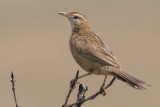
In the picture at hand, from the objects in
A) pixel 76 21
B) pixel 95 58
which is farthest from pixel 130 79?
pixel 76 21

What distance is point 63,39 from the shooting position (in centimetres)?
2431

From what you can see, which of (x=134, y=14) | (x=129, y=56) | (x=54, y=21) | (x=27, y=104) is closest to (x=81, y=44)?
(x=27, y=104)

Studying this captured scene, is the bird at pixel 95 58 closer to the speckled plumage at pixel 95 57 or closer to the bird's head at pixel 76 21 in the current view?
the speckled plumage at pixel 95 57

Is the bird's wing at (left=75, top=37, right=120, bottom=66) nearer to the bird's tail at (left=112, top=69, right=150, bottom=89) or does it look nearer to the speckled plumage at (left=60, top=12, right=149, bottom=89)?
the speckled plumage at (left=60, top=12, right=149, bottom=89)

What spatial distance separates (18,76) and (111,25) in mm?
8425

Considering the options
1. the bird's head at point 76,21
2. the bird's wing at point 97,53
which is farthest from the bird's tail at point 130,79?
the bird's head at point 76,21

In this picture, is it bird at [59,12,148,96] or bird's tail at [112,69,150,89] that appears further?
bird at [59,12,148,96]

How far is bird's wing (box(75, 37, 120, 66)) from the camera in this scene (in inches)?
312

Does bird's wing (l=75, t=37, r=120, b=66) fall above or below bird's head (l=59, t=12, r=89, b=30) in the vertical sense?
below

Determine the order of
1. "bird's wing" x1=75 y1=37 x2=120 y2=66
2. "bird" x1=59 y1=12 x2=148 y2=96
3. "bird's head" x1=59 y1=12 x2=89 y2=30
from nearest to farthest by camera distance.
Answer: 1. "bird" x1=59 y1=12 x2=148 y2=96
2. "bird's wing" x1=75 y1=37 x2=120 y2=66
3. "bird's head" x1=59 y1=12 x2=89 y2=30

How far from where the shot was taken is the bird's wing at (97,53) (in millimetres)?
7922

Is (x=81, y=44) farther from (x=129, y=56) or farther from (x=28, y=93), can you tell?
(x=129, y=56)

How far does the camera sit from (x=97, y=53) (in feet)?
26.5

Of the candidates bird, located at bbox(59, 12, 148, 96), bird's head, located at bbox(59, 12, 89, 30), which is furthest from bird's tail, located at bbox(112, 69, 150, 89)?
bird's head, located at bbox(59, 12, 89, 30)
